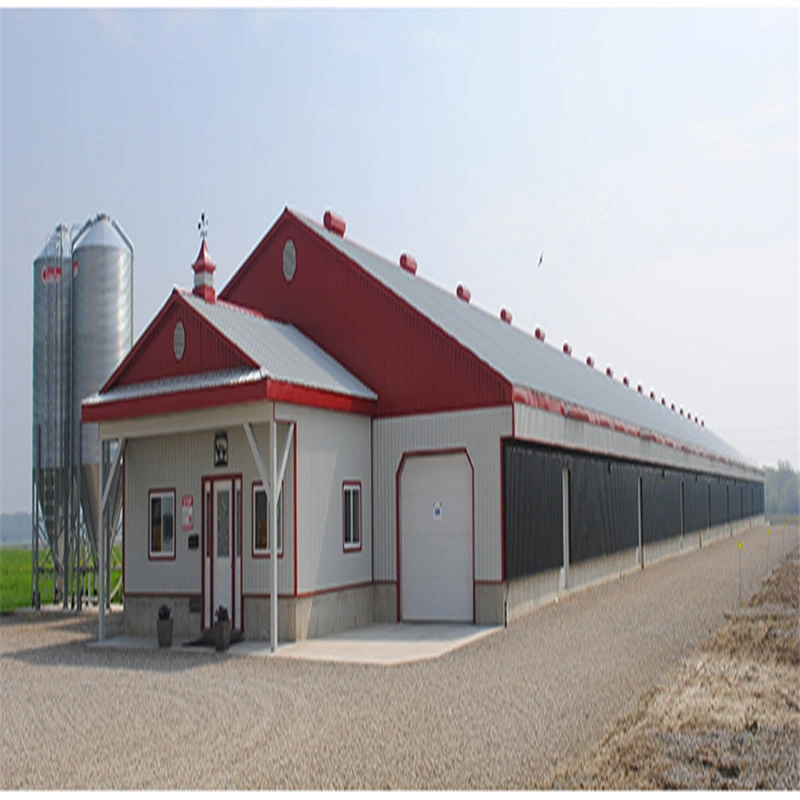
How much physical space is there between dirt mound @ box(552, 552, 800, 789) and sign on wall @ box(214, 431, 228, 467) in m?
9.11

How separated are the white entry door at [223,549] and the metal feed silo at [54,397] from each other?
306 inches

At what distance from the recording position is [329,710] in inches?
428

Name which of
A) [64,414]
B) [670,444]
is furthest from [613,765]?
[670,444]

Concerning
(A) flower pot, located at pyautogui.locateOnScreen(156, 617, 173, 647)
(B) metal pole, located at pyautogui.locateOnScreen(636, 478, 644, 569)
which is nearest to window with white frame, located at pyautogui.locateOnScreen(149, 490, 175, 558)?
(A) flower pot, located at pyautogui.locateOnScreen(156, 617, 173, 647)

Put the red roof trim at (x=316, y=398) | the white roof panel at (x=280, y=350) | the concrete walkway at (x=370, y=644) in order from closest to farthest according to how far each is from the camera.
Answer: the concrete walkway at (x=370, y=644) < the red roof trim at (x=316, y=398) < the white roof panel at (x=280, y=350)

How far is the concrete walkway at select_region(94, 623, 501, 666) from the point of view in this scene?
47.9 ft

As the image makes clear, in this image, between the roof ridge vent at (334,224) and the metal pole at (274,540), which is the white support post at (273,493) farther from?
the roof ridge vent at (334,224)

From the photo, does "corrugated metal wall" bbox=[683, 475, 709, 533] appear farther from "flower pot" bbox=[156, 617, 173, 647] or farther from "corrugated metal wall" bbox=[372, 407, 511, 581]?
"flower pot" bbox=[156, 617, 173, 647]

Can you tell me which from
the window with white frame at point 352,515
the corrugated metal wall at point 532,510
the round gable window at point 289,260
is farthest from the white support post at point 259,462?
the round gable window at point 289,260

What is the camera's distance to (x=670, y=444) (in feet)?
114

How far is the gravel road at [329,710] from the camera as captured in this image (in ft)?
27.6

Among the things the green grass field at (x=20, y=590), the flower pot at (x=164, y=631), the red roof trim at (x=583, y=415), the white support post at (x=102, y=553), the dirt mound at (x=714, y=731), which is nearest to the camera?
the dirt mound at (x=714, y=731)

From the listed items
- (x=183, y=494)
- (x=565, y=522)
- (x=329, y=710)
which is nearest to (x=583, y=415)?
(x=565, y=522)

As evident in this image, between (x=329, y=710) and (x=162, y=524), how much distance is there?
8959 millimetres
